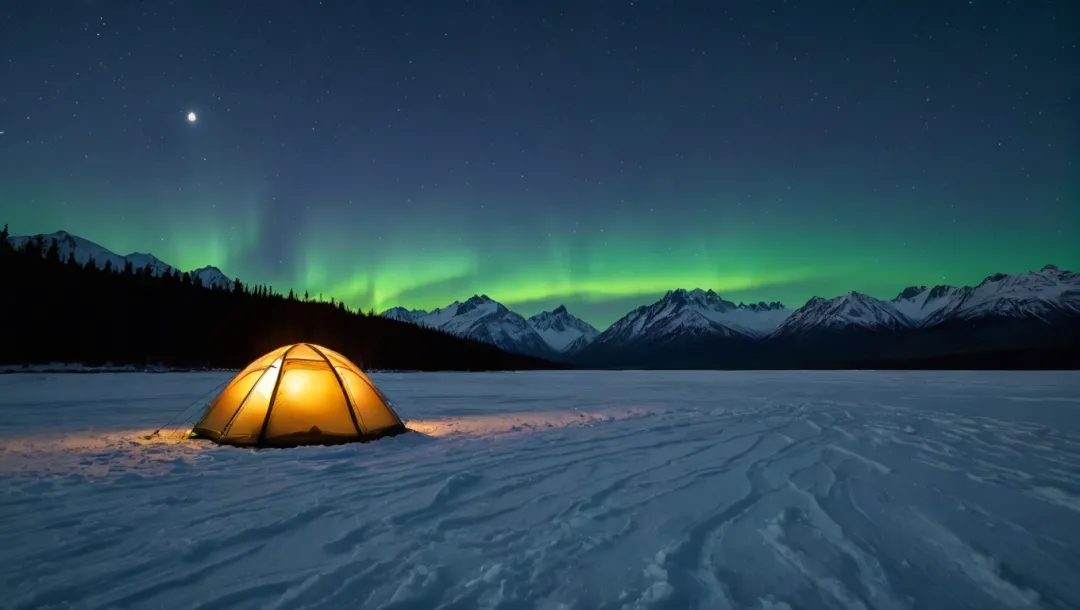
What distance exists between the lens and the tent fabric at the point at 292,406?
999cm

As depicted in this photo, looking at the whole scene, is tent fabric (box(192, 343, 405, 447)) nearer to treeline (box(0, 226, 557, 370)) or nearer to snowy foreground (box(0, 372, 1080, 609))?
snowy foreground (box(0, 372, 1080, 609))

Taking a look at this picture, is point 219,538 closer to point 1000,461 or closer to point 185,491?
point 185,491

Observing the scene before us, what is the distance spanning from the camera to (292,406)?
10.2 m

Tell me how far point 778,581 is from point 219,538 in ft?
16.6

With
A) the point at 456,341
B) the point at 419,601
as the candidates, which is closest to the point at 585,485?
the point at 419,601

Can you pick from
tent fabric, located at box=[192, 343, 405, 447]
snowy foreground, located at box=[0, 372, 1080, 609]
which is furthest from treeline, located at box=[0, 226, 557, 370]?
tent fabric, located at box=[192, 343, 405, 447]

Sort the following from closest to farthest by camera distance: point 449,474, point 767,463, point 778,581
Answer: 1. point 778,581
2. point 449,474
3. point 767,463

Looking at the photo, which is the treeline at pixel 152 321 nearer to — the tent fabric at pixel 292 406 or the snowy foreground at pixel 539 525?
the snowy foreground at pixel 539 525

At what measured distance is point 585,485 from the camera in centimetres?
692

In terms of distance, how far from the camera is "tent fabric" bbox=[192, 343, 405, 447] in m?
9.99

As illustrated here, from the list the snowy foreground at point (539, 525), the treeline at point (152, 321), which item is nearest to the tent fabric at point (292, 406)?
the snowy foreground at point (539, 525)

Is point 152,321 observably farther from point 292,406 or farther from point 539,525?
point 539,525

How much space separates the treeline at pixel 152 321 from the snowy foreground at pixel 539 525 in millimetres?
67716

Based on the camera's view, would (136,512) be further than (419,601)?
Yes
